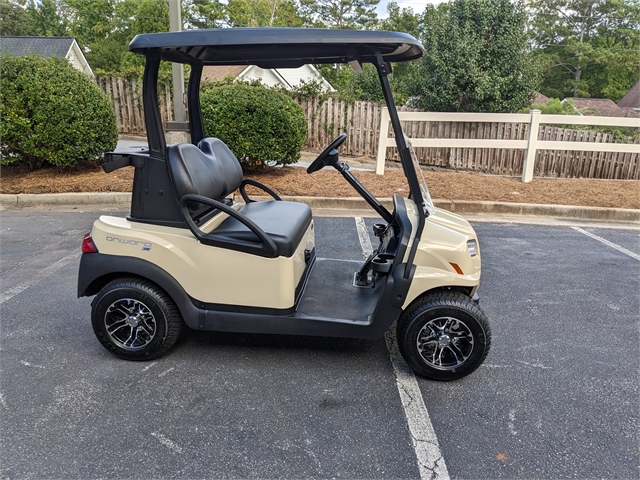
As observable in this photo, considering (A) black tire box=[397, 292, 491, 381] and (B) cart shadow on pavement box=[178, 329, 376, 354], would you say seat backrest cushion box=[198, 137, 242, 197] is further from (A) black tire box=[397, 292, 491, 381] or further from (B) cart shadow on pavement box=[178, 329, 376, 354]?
(A) black tire box=[397, 292, 491, 381]

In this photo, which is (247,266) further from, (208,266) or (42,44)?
(42,44)

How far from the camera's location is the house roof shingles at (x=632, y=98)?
3950 centimetres

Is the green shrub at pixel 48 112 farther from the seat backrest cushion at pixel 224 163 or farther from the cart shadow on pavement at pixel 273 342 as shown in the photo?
the cart shadow on pavement at pixel 273 342

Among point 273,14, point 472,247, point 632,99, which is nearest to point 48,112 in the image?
point 472,247

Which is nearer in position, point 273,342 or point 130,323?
point 130,323

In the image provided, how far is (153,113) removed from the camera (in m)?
2.93

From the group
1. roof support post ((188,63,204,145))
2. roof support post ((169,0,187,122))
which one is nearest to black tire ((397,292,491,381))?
roof support post ((188,63,204,145))

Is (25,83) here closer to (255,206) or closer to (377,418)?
(255,206)

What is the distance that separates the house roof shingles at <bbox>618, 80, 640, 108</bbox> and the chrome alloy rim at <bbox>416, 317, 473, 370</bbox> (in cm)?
4544

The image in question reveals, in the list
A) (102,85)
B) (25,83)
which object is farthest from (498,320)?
(102,85)

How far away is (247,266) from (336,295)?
2.32 ft

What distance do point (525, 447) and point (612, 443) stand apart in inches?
17.9

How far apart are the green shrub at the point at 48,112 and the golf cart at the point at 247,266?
5.28m

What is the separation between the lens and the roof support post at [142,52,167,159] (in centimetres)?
292
